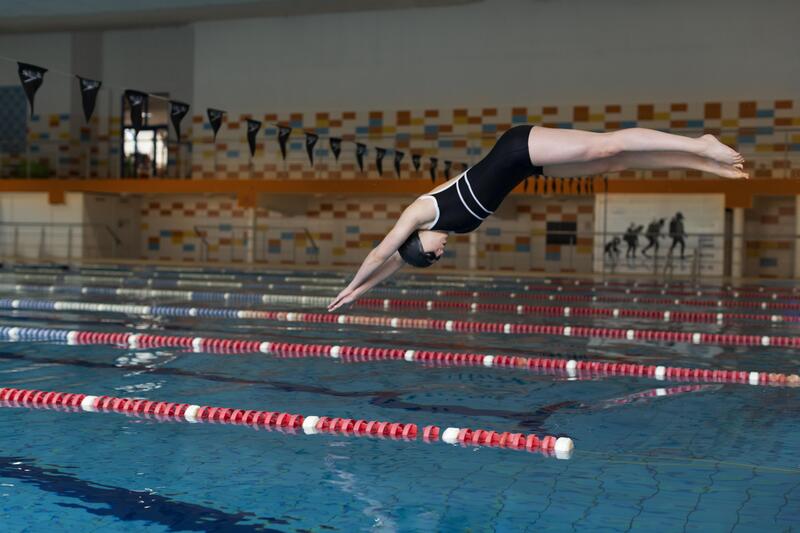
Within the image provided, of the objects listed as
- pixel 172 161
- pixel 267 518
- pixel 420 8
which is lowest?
pixel 267 518

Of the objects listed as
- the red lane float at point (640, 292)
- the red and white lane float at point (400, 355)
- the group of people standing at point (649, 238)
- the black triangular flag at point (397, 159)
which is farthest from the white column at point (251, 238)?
the red and white lane float at point (400, 355)

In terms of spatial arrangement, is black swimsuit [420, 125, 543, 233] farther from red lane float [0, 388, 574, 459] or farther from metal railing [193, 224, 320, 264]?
metal railing [193, 224, 320, 264]

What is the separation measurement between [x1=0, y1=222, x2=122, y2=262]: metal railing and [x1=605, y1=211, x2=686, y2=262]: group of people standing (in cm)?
1142

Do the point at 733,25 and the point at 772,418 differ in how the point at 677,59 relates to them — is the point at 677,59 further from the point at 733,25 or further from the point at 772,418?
the point at 772,418

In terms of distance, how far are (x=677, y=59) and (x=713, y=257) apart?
163 inches

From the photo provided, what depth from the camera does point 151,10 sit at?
21.5 metres

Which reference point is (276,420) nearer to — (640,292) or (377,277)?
(377,277)

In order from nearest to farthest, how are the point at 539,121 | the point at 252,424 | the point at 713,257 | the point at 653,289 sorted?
the point at 252,424 → the point at 653,289 → the point at 713,257 → the point at 539,121

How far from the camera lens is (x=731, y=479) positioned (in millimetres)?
3812

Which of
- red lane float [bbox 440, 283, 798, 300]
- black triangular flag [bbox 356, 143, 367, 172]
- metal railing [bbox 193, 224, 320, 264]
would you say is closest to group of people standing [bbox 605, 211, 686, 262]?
red lane float [bbox 440, 283, 798, 300]

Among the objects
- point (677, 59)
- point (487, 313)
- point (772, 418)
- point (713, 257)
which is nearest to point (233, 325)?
point (487, 313)

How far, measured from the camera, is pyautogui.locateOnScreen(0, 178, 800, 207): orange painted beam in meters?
18.2

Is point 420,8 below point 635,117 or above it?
above

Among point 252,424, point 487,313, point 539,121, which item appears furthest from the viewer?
point 539,121
